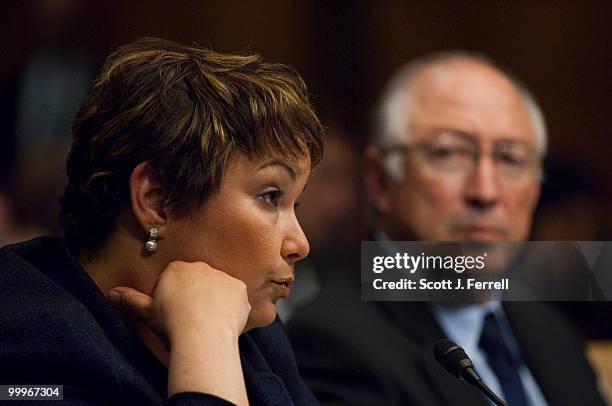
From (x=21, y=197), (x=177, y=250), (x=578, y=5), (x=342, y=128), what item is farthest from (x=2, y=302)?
(x=578, y=5)

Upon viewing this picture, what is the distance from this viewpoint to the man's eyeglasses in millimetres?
2238

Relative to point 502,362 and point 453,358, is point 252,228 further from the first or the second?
point 502,362

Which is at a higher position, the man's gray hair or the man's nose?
the man's gray hair

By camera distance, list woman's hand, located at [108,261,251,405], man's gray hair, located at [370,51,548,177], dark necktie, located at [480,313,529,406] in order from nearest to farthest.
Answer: woman's hand, located at [108,261,251,405] → dark necktie, located at [480,313,529,406] → man's gray hair, located at [370,51,548,177]

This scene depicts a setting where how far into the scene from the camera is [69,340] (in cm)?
135

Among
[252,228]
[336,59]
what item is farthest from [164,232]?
[336,59]

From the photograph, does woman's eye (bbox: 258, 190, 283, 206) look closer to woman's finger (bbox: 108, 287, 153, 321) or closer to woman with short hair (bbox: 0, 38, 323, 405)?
woman with short hair (bbox: 0, 38, 323, 405)

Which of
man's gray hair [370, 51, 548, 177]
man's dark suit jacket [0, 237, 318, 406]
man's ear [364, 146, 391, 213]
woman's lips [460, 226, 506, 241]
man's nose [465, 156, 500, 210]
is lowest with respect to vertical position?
man's dark suit jacket [0, 237, 318, 406]

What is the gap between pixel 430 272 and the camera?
2018 millimetres

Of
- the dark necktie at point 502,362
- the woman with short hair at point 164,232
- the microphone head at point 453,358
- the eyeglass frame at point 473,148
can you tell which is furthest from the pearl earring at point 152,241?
the eyeglass frame at point 473,148

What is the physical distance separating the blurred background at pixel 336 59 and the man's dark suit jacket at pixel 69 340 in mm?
1376

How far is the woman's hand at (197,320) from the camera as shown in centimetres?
133

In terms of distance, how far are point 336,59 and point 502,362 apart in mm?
1613

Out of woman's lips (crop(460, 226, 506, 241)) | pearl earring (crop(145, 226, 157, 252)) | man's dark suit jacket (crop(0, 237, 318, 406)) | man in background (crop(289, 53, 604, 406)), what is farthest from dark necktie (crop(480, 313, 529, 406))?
pearl earring (crop(145, 226, 157, 252))
